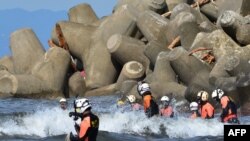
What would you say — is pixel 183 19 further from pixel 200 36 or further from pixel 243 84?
pixel 243 84

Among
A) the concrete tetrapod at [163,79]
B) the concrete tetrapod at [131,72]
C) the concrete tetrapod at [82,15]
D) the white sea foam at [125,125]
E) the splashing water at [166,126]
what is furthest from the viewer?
the concrete tetrapod at [82,15]

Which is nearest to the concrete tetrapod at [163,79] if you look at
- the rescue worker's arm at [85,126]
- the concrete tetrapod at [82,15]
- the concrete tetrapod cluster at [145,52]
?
the concrete tetrapod cluster at [145,52]

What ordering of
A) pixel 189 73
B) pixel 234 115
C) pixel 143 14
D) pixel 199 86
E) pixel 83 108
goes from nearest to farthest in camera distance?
1. pixel 83 108
2. pixel 234 115
3. pixel 199 86
4. pixel 189 73
5. pixel 143 14

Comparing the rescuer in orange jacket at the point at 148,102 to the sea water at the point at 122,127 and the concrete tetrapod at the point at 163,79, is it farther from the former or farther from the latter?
the concrete tetrapod at the point at 163,79

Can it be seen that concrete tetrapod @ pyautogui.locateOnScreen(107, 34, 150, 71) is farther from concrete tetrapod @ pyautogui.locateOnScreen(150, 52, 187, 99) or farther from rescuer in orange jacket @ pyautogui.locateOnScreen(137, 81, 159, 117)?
rescuer in orange jacket @ pyautogui.locateOnScreen(137, 81, 159, 117)

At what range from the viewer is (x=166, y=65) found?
32.6 metres

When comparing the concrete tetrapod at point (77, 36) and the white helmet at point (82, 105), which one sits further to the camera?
the concrete tetrapod at point (77, 36)

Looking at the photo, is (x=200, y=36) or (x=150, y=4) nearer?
(x=200, y=36)

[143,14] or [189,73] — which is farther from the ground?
[143,14]

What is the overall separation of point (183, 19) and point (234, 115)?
14171 mm

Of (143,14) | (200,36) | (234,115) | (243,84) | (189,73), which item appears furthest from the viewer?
(143,14)

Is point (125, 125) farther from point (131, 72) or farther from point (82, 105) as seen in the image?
point (131, 72)

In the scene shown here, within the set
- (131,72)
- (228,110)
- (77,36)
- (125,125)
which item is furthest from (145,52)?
(228,110)

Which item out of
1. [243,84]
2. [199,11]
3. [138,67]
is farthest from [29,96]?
[243,84]
